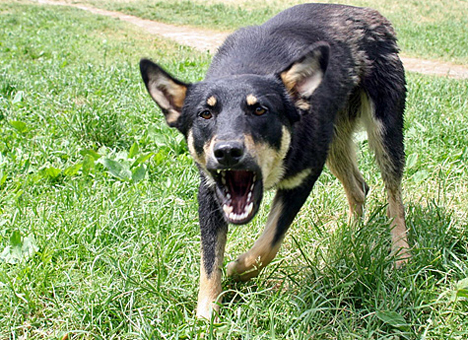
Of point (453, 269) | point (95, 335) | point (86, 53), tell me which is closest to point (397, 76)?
point (453, 269)

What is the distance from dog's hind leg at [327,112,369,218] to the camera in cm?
384

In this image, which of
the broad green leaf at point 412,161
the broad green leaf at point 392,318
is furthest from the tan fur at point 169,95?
the broad green leaf at point 412,161

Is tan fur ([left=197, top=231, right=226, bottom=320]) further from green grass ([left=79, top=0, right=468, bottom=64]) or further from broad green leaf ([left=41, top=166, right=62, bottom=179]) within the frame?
green grass ([left=79, top=0, right=468, bottom=64])

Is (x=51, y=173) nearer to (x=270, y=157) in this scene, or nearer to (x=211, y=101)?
(x=211, y=101)

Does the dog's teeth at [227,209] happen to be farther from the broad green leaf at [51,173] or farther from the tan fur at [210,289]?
the broad green leaf at [51,173]

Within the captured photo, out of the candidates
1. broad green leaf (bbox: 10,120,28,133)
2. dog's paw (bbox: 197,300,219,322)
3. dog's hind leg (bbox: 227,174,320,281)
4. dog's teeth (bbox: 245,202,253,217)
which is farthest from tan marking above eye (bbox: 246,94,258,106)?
broad green leaf (bbox: 10,120,28,133)

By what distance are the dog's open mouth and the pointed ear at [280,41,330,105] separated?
1.93ft

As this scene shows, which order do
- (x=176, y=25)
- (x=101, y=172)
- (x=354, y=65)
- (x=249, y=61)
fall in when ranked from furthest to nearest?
1. (x=176, y=25)
2. (x=101, y=172)
3. (x=354, y=65)
4. (x=249, y=61)

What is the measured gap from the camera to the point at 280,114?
112 inches

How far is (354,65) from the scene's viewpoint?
3557mm

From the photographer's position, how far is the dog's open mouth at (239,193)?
2641mm

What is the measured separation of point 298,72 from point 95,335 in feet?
5.92

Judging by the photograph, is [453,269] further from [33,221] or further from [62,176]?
[62,176]

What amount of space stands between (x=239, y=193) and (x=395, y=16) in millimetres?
15518
